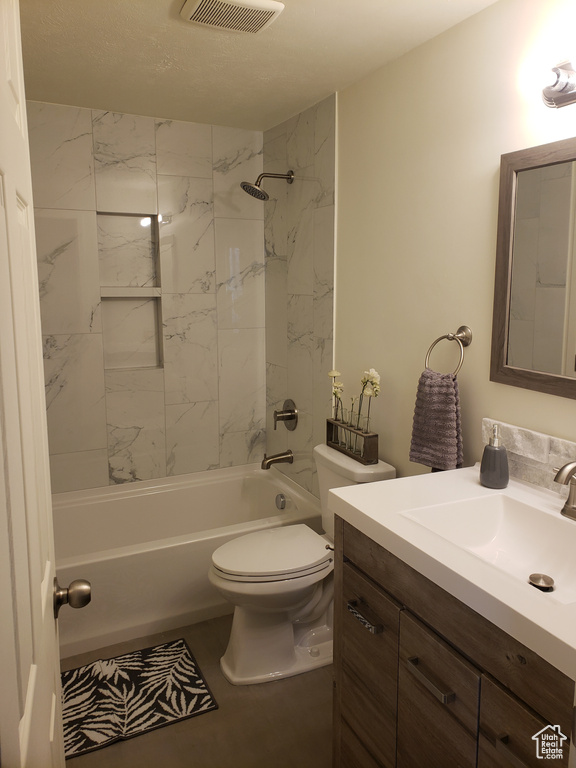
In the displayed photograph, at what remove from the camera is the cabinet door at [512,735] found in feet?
3.29

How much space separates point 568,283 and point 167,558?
77.1 inches

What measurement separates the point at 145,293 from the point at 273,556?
1.59 metres

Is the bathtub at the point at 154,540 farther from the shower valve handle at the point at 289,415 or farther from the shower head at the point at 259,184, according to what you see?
the shower head at the point at 259,184

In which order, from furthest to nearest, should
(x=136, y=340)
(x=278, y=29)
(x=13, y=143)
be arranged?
(x=136, y=340)
(x=278, y=29)
(x=13, y=143)

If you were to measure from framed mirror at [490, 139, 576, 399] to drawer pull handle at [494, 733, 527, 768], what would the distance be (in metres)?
0.88

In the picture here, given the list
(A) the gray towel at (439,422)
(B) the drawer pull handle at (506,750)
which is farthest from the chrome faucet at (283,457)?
(B) the drawer pull handle at (506,750)

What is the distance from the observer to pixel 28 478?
0.81 meters

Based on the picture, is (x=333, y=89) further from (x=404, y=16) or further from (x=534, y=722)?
(x=534, y=722)

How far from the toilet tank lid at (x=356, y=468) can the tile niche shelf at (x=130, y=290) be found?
1289 mm

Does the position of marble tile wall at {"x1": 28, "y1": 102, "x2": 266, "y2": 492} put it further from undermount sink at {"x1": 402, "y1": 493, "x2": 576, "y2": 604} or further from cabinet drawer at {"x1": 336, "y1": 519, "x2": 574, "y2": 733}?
cabinet drawer at {"x1": 336, "y1": 519, "x2": 574, "y2": 733}

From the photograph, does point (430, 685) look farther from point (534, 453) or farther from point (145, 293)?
point (145, 293)

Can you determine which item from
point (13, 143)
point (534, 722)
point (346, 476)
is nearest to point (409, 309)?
point (346, 476)

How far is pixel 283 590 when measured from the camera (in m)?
2.24

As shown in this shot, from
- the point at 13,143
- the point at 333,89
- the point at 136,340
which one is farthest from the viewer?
the point at 136,340
